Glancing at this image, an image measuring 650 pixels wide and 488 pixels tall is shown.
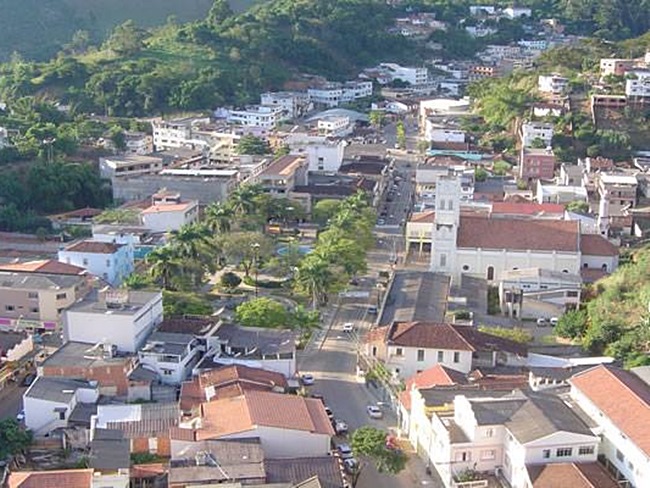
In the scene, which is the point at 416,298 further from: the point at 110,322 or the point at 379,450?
the point at 379,450

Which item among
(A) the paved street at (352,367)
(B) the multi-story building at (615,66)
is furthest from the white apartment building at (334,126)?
(A) the paved street at (352,367)

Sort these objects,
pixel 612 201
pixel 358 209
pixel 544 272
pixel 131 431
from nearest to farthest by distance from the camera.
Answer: pixel 131 431
pixel 544 272
pixel 358 209
pixel 612 201

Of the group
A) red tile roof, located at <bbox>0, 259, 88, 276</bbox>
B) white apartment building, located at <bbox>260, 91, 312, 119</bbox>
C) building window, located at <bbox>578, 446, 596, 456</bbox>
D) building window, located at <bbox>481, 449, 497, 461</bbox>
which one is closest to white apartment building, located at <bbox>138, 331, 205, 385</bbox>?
red tile roof, located at <bbox>0, 259, 88, 276</bbox>

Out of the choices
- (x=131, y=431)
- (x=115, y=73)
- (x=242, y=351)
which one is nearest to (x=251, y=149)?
(x=115, y=73)

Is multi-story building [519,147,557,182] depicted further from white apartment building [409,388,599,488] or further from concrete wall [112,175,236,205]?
white apartment building [409,388,599,488]

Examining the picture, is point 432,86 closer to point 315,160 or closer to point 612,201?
point 315,160

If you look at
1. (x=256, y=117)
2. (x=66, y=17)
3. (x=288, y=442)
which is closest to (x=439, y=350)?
(x=288, y=442)

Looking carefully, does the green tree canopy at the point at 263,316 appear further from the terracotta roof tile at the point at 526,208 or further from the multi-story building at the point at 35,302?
the terracotta roof tile at the point at 526,208

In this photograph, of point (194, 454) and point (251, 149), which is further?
point (251, 149)
